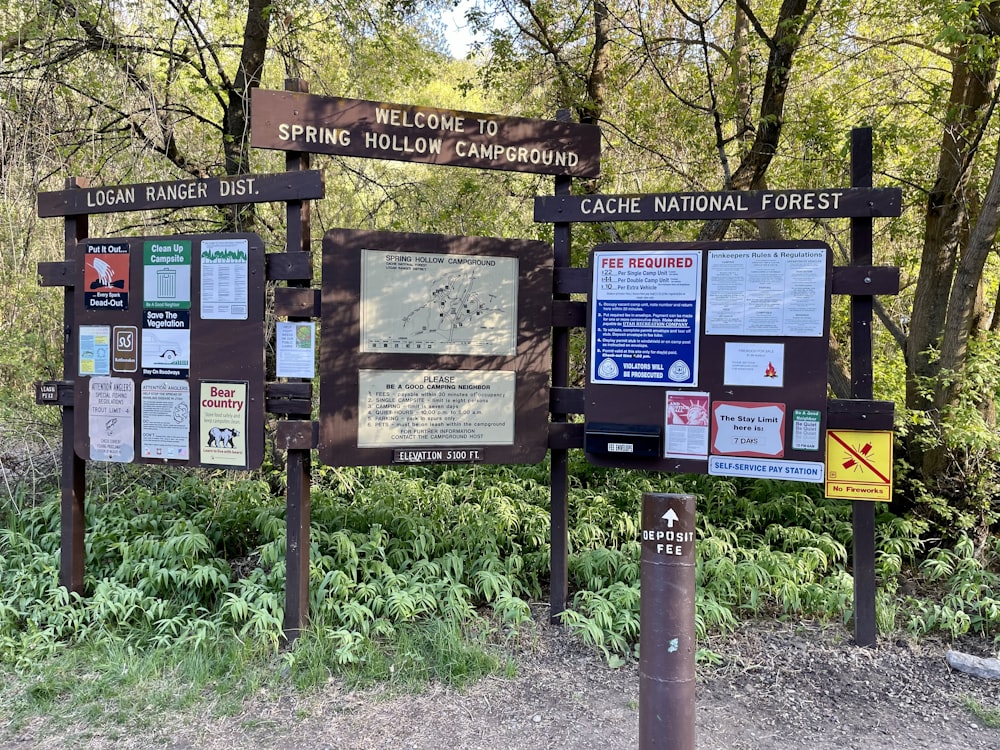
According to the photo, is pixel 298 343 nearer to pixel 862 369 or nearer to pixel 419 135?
pixel 419 135

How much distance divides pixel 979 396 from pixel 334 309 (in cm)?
454

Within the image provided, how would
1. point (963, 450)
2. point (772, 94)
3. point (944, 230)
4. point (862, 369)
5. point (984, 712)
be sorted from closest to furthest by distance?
point (984, 712) < point (862, 369) < point (963, 450) < point (944, 230) < point (772, 94)

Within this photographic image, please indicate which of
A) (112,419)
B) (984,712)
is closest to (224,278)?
(112,419)

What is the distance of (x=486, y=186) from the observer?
771 centimetres

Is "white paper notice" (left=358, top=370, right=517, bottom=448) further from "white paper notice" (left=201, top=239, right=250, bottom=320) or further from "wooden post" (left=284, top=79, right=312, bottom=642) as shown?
"white paper notice" (left=201, top=239, right=250, bottom=320)

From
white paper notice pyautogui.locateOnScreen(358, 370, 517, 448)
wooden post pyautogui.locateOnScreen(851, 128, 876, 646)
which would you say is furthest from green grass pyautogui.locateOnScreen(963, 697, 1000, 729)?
white paper notice pyautogui.locateOnScreen(358, 370, 517, 448)

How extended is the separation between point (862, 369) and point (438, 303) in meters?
2.45

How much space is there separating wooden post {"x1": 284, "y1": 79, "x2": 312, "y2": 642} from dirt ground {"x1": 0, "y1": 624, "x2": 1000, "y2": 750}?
0.59m

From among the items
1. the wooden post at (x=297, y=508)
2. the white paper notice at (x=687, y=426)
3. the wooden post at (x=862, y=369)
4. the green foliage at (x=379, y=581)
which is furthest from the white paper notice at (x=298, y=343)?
the wooden post at (x=862, y=369)

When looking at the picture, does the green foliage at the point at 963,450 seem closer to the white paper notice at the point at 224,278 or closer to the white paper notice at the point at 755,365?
the white paper notice at the point at 755,365

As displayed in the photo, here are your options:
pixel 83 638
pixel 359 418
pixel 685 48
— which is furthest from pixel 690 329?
pixel 685 48

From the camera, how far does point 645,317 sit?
4.44 m

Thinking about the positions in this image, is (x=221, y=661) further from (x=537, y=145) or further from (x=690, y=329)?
(x=537, y=145)

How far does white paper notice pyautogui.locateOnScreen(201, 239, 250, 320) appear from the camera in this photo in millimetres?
4512
